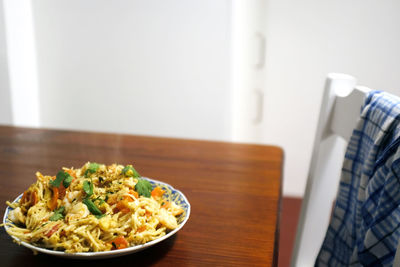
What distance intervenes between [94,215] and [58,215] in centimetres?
5

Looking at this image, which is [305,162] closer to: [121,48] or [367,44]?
[367,44]

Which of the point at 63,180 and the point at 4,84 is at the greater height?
the point at 63,180

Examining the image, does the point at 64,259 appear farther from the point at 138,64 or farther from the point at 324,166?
the point at 138,64

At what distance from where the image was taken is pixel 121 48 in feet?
7.98

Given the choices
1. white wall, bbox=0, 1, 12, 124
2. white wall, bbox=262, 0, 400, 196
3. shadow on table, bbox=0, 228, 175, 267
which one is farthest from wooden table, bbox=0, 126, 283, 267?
white wall, bbox=262, 0, 400, 196

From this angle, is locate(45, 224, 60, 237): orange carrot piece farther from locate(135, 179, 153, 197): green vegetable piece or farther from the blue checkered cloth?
the blue checkered cloth

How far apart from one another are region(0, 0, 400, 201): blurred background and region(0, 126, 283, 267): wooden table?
122 cm

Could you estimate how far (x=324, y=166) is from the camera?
2.85ft

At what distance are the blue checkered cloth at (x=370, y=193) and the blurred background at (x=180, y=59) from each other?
1621 millimetres

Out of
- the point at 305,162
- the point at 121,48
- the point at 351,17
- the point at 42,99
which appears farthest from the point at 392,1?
the point at 42,99

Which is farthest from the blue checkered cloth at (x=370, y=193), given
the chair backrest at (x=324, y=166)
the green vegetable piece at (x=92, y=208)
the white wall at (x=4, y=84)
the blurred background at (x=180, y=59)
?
the white wall at (x=4, y=84)

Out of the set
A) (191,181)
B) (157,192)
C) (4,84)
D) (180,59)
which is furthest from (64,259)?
(4,84)

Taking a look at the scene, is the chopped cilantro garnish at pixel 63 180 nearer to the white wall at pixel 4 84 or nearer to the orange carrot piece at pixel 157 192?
the orange carrot piece at pixel 157 192

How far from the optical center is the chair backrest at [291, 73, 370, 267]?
831mm
